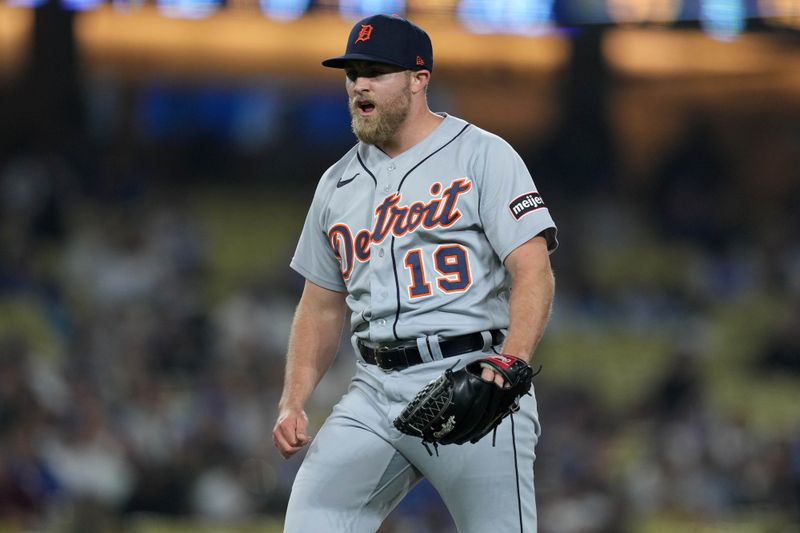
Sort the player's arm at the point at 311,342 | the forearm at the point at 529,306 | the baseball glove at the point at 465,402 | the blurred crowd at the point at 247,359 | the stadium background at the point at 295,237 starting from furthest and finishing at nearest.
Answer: the stadium background at the point at 295,237 → the blurred crowd at the point at 247,359 → the player's arm at the point at 311,342 → the forearm at the point at 529,306 → the baseball glove at the point at 465,402

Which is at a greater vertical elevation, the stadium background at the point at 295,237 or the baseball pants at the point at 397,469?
the baseball pants at the point at 397,469

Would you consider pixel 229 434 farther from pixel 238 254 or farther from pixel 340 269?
pixel 340 269

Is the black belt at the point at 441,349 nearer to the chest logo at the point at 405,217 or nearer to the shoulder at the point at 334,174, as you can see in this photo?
the chest logo at the point at 405,217

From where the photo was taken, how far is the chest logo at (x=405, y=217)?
9.49 ft

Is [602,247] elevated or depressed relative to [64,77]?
depressed

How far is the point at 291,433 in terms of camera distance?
2939mm

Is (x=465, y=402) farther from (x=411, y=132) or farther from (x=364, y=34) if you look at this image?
(x=364, y=34)

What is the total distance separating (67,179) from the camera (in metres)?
9.92

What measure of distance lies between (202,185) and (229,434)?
4.24 metres

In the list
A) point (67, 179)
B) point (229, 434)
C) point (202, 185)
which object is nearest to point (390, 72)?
point (229, 434)

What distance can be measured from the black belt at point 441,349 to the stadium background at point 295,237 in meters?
3.74

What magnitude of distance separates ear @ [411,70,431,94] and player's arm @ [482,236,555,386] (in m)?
0.47

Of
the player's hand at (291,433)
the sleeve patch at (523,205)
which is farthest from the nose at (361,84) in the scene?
the player's hand at (291,433)

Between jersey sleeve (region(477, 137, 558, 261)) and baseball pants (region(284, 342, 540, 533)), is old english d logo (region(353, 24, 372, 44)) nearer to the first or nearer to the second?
jersey sleeve (region(477, 137, 558, 261))
